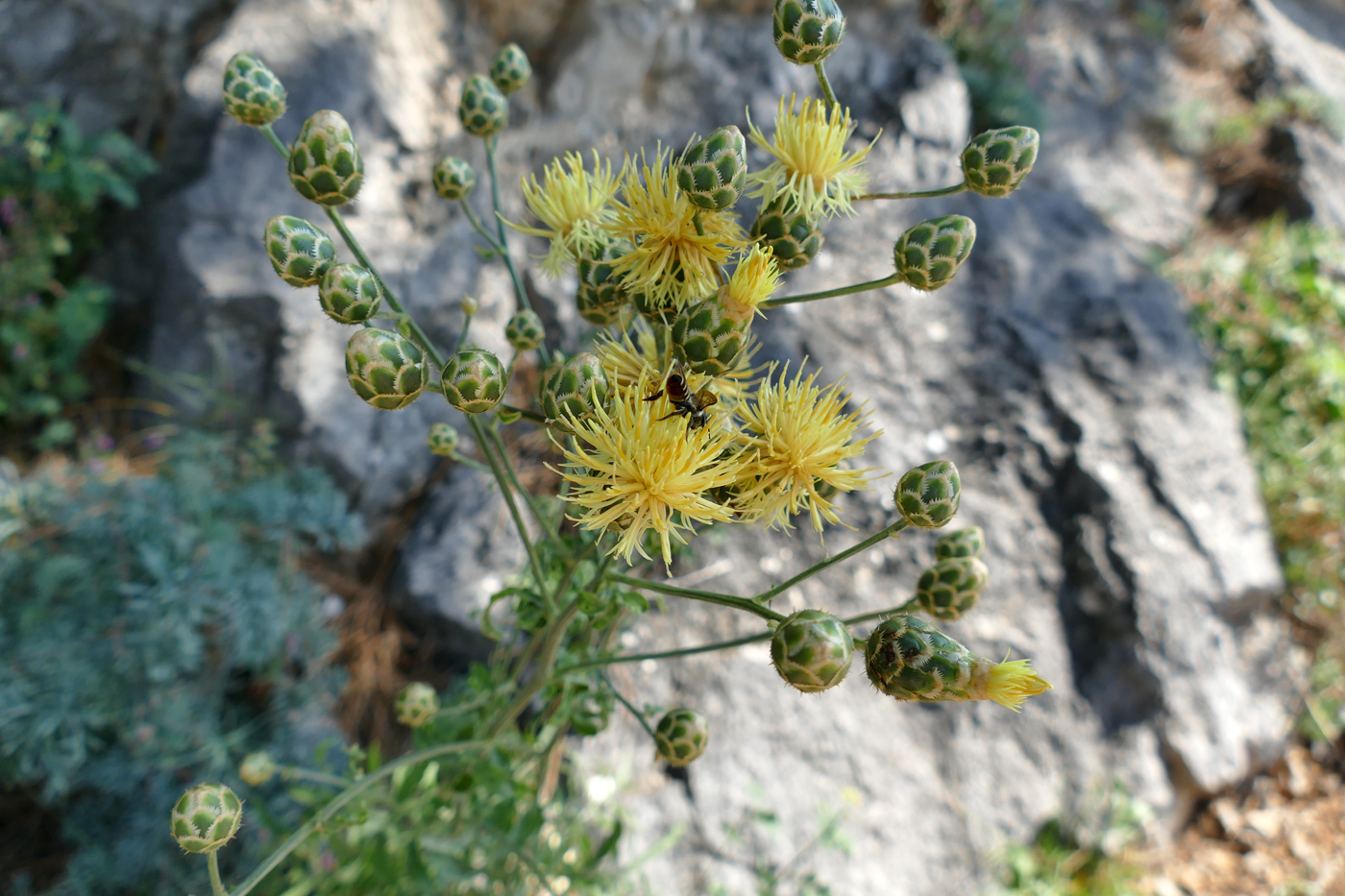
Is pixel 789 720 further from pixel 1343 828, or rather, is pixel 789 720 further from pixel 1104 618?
pixel 1343 828

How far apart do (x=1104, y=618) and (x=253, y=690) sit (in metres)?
3.42

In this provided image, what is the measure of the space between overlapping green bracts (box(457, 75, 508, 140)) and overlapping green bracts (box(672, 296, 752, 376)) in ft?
2.44

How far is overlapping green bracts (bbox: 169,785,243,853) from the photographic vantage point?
1.05 metres

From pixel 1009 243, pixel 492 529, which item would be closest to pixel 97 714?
pixel 492 529

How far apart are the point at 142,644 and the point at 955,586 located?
2312 mm

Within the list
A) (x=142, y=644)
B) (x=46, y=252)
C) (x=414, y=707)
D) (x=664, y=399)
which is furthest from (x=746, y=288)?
(x=46, y=252)

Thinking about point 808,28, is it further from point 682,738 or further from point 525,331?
point 682,738

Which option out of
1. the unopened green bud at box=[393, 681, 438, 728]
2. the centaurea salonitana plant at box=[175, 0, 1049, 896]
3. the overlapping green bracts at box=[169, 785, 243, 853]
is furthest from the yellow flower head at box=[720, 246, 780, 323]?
the unopened green bud at box=[393, 681, 438, 728]

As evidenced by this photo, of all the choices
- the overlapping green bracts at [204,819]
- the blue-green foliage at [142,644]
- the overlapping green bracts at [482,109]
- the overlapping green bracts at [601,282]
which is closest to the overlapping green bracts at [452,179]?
the overlapping green bracts at [482,109]

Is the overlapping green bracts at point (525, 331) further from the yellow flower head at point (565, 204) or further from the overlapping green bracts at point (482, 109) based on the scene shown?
the overlapping green bracts at point (482, 109)

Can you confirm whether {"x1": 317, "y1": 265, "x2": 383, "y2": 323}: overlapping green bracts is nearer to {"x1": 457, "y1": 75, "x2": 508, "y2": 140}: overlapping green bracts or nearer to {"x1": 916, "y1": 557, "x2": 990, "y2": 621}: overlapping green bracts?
{"x1": 457, "y1": 75, "x2": 508, "y2": 140}: overlapping green bracts

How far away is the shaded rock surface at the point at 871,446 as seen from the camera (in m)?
2.86

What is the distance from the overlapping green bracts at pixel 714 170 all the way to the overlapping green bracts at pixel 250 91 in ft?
2.58

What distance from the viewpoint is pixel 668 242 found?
1.05 meters
